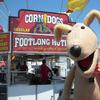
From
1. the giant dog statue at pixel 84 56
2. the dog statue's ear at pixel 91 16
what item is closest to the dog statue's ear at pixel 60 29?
the giant dog statue at pixel 84 56

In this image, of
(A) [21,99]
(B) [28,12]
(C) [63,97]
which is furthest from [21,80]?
(C) [63,97]

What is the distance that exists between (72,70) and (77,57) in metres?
0.80

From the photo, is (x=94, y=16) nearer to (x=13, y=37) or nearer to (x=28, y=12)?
(x=13, y=37)

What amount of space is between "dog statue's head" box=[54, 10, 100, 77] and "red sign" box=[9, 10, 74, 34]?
719cm

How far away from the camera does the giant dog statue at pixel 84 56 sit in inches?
175

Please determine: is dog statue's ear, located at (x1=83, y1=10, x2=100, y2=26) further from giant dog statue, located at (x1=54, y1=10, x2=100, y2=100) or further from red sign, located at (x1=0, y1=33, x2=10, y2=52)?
red sign, located at (x1=0, y1=33, x2=10, y2=52)

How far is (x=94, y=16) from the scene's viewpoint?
4.93 metres

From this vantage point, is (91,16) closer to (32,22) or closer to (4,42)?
(4,42)

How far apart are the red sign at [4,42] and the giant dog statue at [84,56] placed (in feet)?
16.2

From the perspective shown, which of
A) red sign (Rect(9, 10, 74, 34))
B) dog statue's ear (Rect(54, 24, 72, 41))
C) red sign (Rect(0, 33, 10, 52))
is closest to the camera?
dog statue's ear (Rect(54, 24, 72, 41))

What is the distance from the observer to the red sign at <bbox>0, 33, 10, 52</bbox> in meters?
10.0

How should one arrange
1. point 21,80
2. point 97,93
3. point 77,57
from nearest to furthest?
point 77,57
point 97,93
point 21,80

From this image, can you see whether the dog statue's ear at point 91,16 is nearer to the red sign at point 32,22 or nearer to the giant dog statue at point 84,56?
the giant dog statue at point 84,56

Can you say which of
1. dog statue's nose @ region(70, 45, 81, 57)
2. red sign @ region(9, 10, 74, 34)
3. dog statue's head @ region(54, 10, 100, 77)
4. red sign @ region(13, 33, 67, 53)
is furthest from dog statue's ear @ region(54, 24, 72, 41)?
red sign @ region(9, 10, 74, 34)
